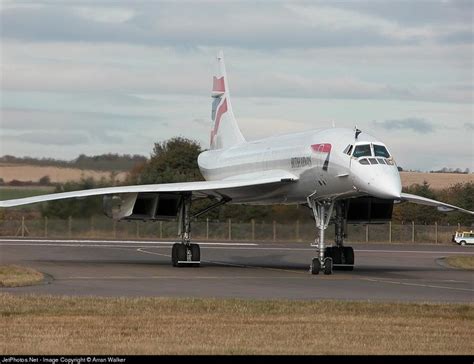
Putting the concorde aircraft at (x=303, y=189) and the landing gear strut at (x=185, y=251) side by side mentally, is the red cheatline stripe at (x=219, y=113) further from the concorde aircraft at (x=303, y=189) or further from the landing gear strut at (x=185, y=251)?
the landing gear strut at (x=185, y=251)

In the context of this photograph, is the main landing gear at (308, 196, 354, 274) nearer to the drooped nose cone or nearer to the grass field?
the drooped nose cone

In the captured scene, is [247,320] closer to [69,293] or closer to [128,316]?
[128,316]

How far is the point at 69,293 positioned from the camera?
18125mm

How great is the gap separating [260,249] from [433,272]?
1311 cm

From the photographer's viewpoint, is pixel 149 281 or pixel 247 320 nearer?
pixel 247 320

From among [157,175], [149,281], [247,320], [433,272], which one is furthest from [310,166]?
[157,175]

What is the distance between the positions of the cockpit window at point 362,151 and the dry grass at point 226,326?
806 cm

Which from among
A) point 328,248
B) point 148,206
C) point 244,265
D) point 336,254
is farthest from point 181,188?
point 336,254

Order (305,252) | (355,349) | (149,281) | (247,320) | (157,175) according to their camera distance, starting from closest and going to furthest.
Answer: (355,349)
(247,320)
(149,281)
(305,252)
(157,175)

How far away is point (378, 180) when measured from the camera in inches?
936

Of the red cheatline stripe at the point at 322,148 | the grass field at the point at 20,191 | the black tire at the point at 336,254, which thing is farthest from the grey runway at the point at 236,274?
the red cheatline stripe at the point at 322,148

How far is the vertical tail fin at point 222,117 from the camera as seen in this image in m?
36.3

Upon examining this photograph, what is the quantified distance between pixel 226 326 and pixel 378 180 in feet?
35.5

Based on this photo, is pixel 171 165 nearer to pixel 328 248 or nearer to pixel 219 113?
pixel 219 113
